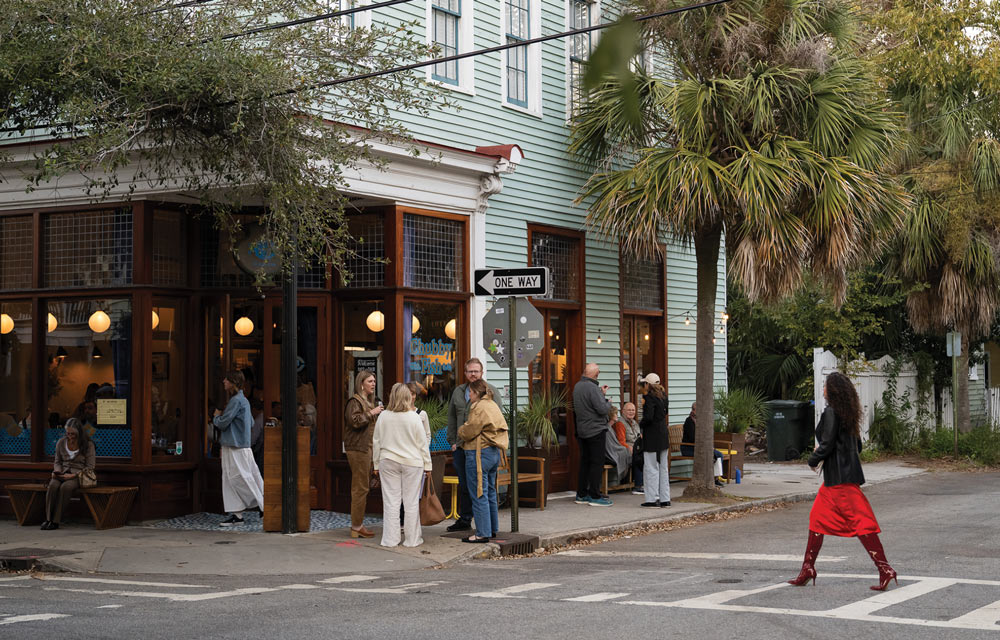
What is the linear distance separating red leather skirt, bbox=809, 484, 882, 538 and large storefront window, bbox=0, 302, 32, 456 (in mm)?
9782

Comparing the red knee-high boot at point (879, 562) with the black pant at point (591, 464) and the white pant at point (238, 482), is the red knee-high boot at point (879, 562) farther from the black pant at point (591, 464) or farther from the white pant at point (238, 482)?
the white pant at point (238, 482)

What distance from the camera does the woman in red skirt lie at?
29.4 feet

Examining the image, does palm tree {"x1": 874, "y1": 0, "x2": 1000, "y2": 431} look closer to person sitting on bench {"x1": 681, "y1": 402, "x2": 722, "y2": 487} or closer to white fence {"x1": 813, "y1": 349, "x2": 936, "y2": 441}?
white fence {"x1": 813, "y1": 349, "x2": 936, "y2": 441}

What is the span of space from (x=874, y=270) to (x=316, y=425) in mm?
16442

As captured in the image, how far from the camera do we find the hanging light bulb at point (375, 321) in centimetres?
1449

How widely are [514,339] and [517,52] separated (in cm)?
649

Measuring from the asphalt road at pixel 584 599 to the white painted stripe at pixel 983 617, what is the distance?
0.06ft

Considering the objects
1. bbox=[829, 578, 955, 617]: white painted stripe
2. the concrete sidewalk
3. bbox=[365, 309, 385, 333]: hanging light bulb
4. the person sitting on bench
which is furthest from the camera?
the person sitting on bench

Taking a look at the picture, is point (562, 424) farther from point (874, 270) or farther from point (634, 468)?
point (874, 270)

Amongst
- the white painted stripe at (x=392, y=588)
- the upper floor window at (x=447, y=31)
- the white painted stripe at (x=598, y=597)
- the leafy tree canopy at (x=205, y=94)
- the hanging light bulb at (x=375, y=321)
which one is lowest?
the white painted stripe at (x=392, y=588)

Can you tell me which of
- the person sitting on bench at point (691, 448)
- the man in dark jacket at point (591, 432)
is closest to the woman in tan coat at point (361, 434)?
the man in dark jacket at point (591, 432)

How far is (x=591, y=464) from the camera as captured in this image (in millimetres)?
15656

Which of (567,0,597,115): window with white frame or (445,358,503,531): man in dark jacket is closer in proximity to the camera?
(445,358,503,531): man in dark jacket

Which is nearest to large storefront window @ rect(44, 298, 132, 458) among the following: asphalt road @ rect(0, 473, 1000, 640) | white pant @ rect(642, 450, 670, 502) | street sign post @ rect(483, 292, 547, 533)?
asphalt road @ rect(0, 473, 1000, 640)
